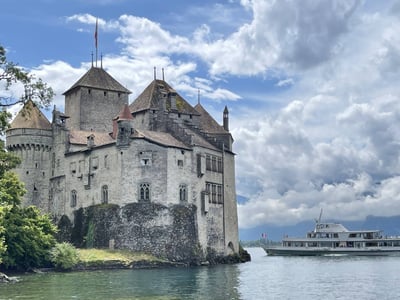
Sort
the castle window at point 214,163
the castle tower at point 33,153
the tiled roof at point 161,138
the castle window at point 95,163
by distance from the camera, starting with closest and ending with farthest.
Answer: the tiled roof at point 161,138 → the castle window at point 95,163 → the castle window at point 214,163 → the castle tower at point 33,153

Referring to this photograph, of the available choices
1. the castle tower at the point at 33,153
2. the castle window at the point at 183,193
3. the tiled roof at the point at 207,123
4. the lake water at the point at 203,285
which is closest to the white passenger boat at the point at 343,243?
the tiled roof at the point at 207,123

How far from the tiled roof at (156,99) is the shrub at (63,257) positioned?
2739cm

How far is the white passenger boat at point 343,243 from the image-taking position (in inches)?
4449

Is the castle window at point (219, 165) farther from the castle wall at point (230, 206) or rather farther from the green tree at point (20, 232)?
the green tree at point (20, 232)

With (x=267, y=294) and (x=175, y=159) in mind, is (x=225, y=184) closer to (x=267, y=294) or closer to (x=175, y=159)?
(x=175, y=159)

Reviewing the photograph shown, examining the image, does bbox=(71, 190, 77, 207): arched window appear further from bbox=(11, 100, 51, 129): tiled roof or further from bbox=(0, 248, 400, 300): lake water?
bbox=(0, 248, 400, 300): lake water

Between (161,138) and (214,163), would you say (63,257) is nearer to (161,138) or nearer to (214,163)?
(161,138)

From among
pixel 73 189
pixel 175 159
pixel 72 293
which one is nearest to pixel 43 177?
pixel 73 189

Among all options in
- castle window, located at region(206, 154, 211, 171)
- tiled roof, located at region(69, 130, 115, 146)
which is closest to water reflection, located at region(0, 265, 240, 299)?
castle window, located at region(206, 154, 211, 171)

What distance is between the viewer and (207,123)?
94438 mm

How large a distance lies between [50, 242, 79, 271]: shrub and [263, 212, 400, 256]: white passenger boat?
5916 cm

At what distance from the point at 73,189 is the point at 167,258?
1834 cm

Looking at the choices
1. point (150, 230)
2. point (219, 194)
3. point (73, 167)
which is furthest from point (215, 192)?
point (73, 167)

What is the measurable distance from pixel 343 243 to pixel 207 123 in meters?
39.7
